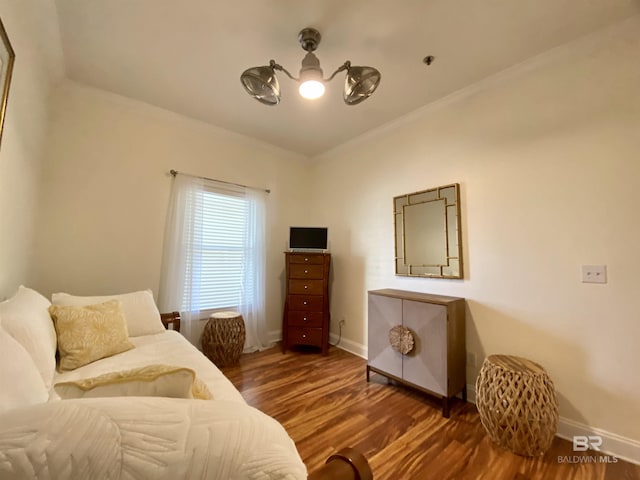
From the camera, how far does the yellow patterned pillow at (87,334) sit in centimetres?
147

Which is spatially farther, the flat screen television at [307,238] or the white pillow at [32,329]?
the flat screen television at [307,238]

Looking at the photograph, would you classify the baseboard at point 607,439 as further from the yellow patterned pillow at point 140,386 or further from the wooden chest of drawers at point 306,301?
the yellow patterned pillow at point 140,386

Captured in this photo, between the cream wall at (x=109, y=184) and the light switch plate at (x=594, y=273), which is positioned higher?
the cream wall at (x=109, y=184)

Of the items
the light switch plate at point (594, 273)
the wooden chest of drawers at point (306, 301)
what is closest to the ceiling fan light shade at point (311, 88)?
the wooden chest of drawers at point (306, 301)

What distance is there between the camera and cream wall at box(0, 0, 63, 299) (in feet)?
4.59

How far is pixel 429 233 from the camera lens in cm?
244

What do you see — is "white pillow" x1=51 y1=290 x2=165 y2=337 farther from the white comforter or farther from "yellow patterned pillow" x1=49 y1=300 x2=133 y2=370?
the white comforter

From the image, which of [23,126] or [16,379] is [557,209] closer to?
[16,379]

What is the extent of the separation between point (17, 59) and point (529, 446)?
356 centimetres

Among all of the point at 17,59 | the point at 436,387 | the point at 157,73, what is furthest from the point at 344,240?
the point at 17,59

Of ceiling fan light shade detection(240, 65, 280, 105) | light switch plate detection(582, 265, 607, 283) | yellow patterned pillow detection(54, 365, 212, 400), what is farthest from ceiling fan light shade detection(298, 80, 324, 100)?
light switch plate detection(582, 265, 607, 283)

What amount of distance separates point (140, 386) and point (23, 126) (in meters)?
1.93

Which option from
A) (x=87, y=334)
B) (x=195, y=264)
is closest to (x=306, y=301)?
(x=195, y=264)

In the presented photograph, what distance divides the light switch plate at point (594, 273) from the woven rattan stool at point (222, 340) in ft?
9.27
